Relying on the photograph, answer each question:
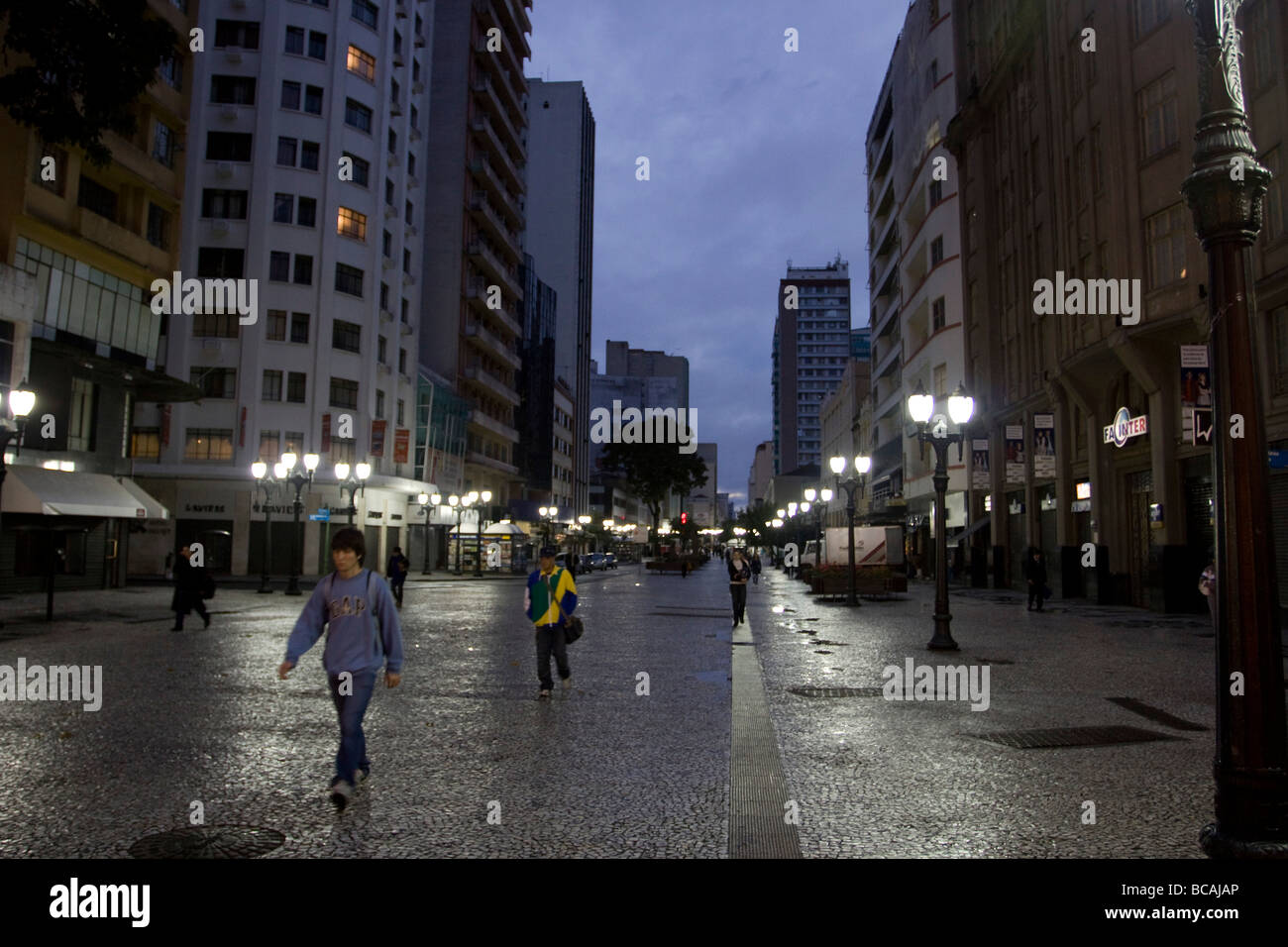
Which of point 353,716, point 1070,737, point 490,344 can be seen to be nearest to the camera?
point 353,716

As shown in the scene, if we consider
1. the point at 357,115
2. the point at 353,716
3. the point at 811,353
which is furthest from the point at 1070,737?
the point at 811,353

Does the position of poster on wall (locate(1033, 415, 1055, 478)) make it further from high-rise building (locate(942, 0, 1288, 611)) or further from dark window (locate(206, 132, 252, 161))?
dark window (locate(206, 132, 252, 161))

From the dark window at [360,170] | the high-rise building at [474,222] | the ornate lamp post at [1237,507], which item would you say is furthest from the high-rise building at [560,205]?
the ornate lamp post at [1237,507]

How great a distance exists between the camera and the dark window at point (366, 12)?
156 ft

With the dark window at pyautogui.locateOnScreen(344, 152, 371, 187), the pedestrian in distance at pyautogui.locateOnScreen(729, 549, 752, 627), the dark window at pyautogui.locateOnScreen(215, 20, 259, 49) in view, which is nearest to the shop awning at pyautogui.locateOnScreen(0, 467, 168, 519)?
the pedestrian in distance at pyautogui.locateOnScreen(729, 549, 752, 627)

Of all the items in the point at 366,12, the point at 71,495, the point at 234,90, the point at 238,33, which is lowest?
the point at 71,495

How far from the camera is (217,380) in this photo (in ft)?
143

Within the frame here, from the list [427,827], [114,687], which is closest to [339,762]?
[427,827]

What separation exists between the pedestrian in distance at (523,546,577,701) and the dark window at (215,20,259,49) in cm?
4493

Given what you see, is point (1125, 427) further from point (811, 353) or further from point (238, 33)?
point (811, 353)

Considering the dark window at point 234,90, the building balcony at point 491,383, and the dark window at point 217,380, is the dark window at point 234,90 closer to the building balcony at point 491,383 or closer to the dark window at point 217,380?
the dark window at point 217,380

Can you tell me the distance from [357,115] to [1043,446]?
A: 127ft
